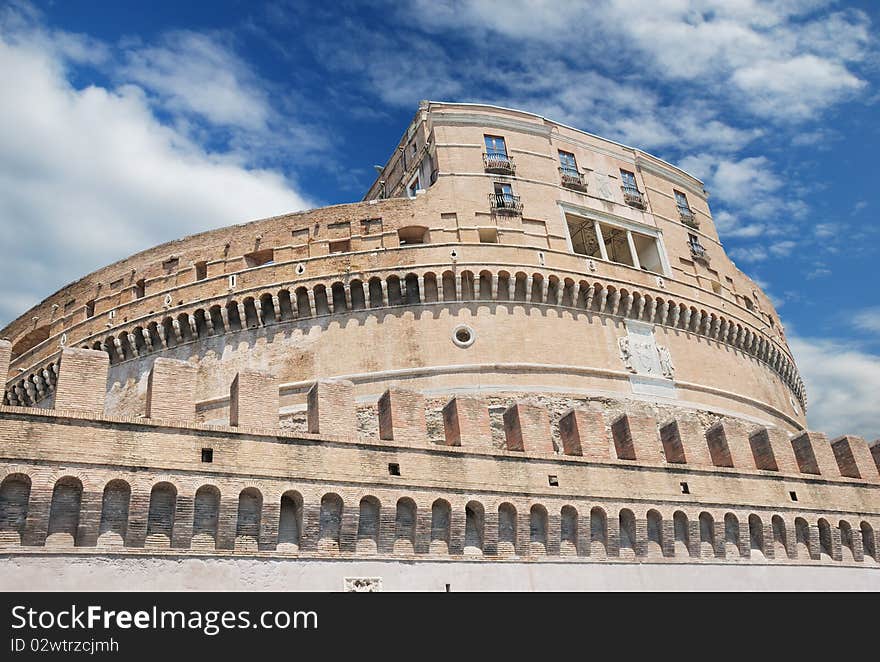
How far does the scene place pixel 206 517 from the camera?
33.3 feet

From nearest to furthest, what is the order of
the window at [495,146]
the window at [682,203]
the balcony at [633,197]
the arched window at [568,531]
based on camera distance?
the arched window at [568,531] < the window at [495,146] < the balcony at [633,197] < the window at [682,203]

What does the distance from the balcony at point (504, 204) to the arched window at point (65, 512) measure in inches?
669

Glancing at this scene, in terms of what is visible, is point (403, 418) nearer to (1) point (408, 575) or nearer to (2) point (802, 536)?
(1) point (408, 575)

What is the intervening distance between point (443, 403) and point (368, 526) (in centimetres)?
951

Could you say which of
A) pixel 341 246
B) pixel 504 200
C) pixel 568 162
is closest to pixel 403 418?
pixel 341 246

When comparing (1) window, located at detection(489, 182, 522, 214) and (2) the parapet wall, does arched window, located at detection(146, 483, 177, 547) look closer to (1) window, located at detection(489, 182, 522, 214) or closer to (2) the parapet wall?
(2) the parapet wall

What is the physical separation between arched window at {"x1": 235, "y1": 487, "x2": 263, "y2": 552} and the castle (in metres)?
0.03

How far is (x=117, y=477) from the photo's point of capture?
9.64 metres

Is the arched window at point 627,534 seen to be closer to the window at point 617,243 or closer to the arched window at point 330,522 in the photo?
the arched window at point 330,522

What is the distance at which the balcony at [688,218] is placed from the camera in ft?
96.5

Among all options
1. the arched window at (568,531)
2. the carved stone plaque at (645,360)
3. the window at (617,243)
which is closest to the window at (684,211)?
the window at (617,243)
